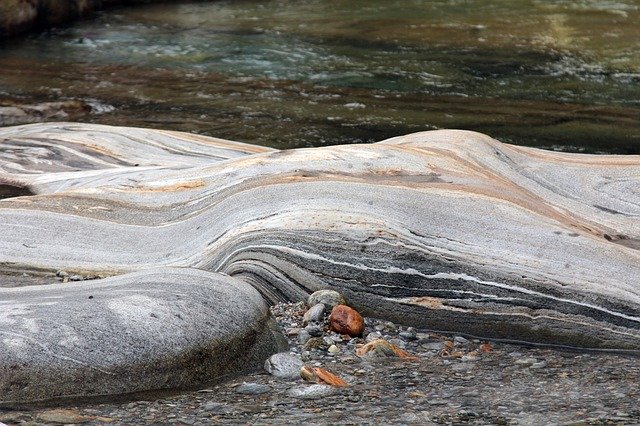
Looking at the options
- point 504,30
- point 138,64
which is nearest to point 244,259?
point 138,64

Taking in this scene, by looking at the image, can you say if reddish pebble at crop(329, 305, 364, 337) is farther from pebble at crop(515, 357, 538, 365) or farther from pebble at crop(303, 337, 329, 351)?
pebble at crop(515, 357, 538, 365)

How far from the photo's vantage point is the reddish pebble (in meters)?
4.26

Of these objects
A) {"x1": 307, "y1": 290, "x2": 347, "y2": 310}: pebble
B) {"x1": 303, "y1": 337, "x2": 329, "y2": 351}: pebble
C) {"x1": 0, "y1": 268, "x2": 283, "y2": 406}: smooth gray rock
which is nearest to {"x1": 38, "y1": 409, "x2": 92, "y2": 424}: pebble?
{"x1": 0, "y1": 268, "x2": 283, "y2": 406}: smooth gray rock

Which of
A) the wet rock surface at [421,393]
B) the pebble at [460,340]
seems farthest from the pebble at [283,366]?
the pebble at [460,340]

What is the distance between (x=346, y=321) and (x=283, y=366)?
47 centimetres

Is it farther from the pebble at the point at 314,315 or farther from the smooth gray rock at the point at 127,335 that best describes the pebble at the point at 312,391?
the pebble at the point at 314,315

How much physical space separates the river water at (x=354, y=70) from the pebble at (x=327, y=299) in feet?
11.6

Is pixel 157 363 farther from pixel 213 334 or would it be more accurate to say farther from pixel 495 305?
pixel 495 305

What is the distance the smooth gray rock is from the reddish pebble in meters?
0.28

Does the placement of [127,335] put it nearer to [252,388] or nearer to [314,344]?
[252,388]

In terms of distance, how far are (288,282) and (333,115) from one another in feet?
14.5

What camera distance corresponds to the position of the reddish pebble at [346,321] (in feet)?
14.0

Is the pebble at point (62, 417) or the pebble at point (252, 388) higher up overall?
the pebble at point (62, 417)

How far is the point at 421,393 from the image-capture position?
12.0 feet
